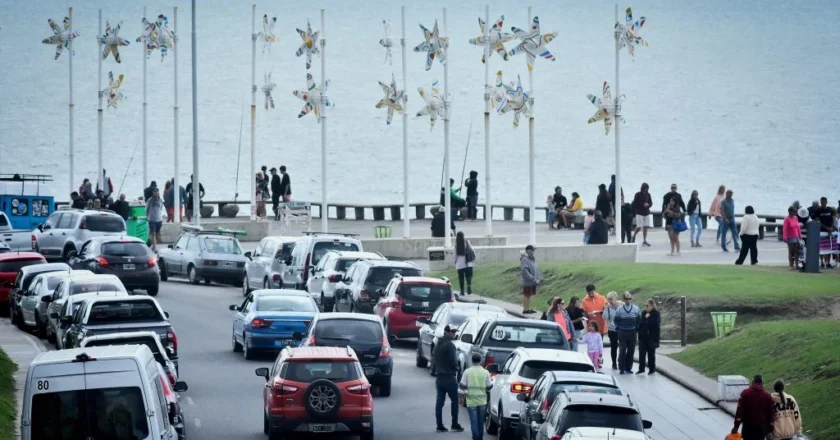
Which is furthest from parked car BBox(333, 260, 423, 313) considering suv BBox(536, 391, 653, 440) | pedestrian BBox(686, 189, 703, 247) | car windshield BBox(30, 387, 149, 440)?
car windshield BBox(30, 387, 149, 440)

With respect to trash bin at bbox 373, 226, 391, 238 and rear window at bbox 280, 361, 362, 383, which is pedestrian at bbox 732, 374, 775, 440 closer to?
rear window at bbox 280, 361, 362, 383

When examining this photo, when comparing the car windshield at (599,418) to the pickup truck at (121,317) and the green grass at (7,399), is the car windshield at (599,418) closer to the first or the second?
the green grass at (7,399)

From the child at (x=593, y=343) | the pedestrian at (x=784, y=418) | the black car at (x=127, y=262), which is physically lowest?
the pedestrian at (x=784, y=418)

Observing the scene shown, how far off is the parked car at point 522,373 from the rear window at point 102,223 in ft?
81.0

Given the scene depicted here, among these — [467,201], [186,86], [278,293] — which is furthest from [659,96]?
[278,293]

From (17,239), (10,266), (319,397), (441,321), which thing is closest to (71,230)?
(17,239)

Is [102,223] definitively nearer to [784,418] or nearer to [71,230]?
[71,230]

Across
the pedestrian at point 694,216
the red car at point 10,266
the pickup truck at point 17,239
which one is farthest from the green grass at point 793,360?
the pickup truck at point 17,239

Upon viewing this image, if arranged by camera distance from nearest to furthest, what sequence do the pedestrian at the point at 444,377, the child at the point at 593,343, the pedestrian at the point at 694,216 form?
the pedestrian at the point at 444,377
the child at the point at 593,343
the pedestrian at the point at 694,216

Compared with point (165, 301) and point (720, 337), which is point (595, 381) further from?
point (165, 301)

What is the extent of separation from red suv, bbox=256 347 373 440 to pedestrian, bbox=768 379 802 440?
17.7 feet

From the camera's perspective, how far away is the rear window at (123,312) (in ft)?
87.2

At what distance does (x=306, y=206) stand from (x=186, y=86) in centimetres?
13102

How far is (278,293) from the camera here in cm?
3056
